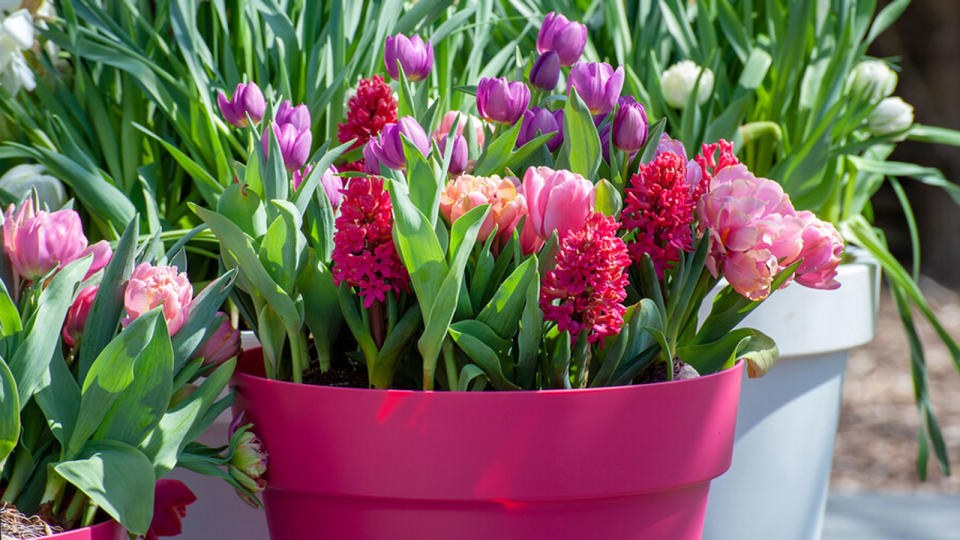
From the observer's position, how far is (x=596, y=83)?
1.95ft

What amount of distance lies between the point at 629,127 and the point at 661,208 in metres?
0.06

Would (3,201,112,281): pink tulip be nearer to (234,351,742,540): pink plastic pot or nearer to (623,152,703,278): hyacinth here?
(234,351,742,540): pink plastic pot

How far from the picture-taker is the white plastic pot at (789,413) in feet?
2.82

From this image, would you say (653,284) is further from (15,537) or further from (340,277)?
(15,537)

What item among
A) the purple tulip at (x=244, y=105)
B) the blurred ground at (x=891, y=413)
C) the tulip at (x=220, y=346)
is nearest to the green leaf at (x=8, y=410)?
the tulip at (x=220, y=346)

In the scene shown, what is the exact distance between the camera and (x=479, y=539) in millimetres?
529

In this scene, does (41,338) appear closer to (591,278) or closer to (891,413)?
(591,278)

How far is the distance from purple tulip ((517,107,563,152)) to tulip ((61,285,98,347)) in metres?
0.26

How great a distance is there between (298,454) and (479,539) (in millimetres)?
102

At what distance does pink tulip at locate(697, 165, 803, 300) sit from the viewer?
54 cm

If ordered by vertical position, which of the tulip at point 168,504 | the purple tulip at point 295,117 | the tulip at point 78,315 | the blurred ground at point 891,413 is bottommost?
the blurred ground at point 891,413

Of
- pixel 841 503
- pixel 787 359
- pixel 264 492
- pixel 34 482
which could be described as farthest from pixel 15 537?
pixel 841 503

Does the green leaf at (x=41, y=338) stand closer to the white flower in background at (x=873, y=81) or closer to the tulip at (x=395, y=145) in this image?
the tulip at (x=395, y=145)

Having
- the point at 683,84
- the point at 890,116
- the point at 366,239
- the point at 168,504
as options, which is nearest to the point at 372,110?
the point at 366,239
